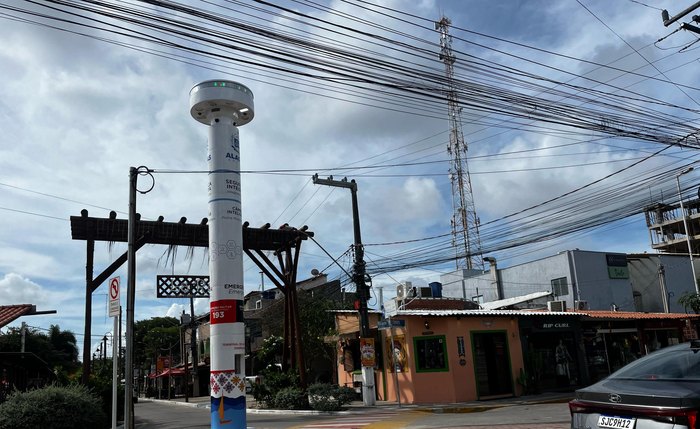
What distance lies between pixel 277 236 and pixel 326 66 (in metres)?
10.3

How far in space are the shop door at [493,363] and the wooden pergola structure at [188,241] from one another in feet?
21.9

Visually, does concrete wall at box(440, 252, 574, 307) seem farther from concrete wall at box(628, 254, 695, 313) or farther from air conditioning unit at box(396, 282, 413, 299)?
air conditioning unit at box(396, 282, 413, 299)

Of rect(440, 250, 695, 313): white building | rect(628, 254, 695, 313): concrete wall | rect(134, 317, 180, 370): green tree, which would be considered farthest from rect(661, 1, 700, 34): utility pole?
rect(134, 317, 180, 370): green tree

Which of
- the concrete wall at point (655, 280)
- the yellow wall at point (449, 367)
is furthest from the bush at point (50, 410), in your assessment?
the concrete wall at point (655, 280)

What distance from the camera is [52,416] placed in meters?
12.9

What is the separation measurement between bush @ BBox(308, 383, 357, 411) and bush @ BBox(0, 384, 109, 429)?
7120mm

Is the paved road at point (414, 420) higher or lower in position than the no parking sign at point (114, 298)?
lower

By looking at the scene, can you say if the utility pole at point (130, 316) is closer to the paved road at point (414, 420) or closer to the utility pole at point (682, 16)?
the paved road at point (414, 420)

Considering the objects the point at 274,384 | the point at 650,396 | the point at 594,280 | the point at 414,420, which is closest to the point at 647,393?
the point at 650,396

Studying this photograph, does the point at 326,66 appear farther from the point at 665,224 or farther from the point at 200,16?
the point at 665,224

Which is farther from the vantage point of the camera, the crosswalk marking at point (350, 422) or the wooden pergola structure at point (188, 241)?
the wooden pergola structure at point (188, 241)

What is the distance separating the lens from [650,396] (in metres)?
4.73

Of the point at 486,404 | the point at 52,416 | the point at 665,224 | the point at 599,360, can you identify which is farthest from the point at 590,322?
the point at 665,224

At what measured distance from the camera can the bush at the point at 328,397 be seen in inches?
744
